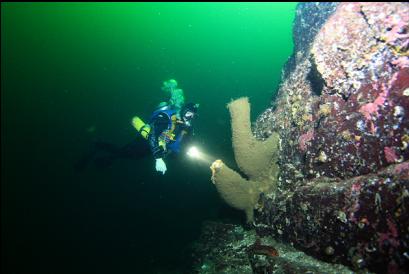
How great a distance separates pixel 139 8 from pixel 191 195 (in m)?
66.6

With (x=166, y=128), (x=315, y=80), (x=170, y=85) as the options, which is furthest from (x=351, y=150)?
(x=170, y=85)

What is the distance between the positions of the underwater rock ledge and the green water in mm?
2223

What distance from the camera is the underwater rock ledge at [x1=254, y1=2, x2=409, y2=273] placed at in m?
3.70

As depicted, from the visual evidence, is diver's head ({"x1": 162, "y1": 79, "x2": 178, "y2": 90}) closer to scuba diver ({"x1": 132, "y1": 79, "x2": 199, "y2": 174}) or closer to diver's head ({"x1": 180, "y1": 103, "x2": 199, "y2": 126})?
scuba diver ({"x1": 132, "y1": 79, "x2": 199, "y2": 174})

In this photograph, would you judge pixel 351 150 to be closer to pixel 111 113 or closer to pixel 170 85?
pixel 170 85

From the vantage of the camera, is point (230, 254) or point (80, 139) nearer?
point (230, 254)

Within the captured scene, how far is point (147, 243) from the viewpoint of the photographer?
1377 centimetres

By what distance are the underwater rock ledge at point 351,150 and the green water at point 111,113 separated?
2223 millimetres

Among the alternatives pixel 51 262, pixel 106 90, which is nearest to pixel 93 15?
pixel 106 90

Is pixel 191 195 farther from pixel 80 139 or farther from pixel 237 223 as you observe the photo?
pixel 80 139

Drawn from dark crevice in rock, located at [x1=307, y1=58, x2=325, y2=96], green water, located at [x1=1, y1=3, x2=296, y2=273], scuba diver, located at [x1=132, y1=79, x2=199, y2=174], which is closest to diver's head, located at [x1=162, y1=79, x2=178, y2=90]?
scuba diver, located at [x1=132, y1=79, x2=199, y2=174]

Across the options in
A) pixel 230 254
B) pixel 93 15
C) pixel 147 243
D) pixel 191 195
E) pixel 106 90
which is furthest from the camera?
pixel 106 90

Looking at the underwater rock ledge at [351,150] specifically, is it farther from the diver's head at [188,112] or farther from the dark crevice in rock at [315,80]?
the diver's head at [188,112]

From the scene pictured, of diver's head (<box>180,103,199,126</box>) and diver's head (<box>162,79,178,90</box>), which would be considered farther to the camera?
diver's head (<box>162,79,178,90</box>)
